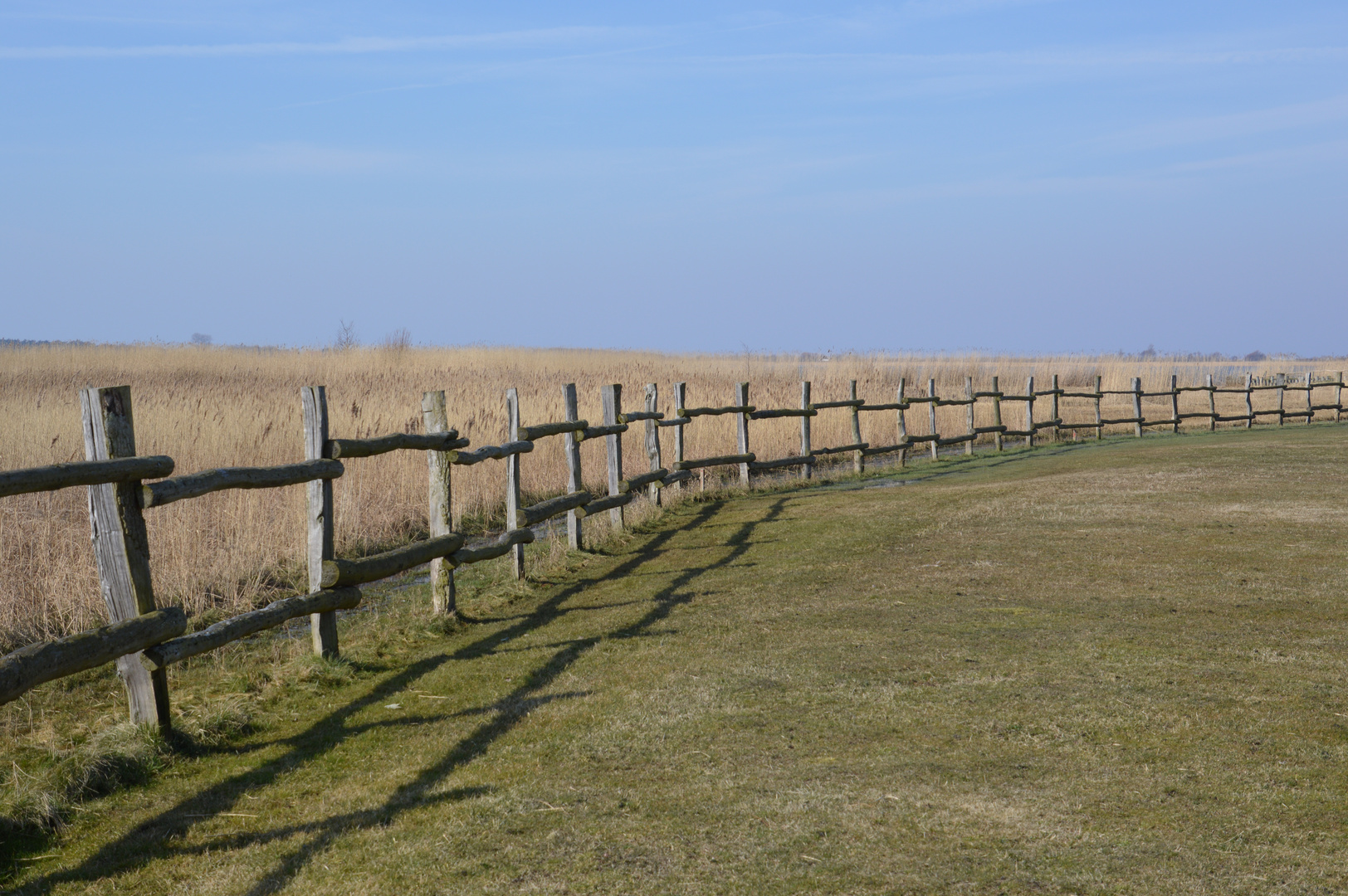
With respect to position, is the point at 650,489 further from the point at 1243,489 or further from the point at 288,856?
the point at 288,856

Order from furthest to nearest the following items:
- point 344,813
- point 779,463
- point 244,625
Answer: point 779,463 < point 244,625 < point 344,813

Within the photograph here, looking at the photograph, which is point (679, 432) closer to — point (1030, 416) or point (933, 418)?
point (933, 418)

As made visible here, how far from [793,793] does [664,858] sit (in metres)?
0.77

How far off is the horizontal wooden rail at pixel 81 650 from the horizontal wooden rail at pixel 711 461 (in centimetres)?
1038

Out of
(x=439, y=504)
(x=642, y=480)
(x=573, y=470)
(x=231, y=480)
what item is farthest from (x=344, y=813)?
(x=642, y=480)

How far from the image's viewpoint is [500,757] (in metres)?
5.14

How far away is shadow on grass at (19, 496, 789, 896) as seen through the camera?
411cm

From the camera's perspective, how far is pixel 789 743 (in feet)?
16.8

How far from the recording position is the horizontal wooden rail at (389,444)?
287 inches

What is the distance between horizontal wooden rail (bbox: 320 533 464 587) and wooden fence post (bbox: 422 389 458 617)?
0.44 ft

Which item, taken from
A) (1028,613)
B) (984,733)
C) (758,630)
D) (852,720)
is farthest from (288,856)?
(1028,613)

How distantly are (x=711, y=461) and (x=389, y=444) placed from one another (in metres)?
8.53

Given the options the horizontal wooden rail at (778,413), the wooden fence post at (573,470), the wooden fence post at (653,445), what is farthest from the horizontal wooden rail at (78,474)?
the horizontal wooden rail at (778,413)

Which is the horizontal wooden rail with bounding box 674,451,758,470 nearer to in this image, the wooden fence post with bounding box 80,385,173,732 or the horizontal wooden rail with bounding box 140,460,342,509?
the horizontal wooden rail with bounding box 140,460,342,509
